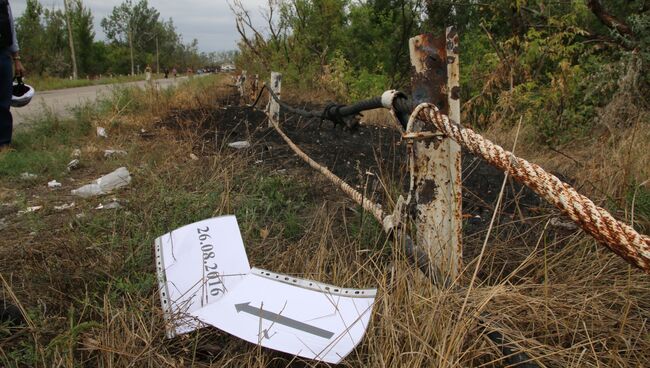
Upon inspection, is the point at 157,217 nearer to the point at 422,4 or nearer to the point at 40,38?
the point at 422,4

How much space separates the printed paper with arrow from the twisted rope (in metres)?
0.57

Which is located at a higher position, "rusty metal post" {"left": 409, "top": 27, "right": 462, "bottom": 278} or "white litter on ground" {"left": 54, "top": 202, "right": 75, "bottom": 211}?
"rusty metal post" {"left": 409, "top": 27, "right": 462, "bottom": 278}

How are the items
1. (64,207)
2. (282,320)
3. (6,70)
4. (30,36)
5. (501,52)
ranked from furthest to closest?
(30,36)
(501,52)
(6,70)
(64,207)
(282,320)

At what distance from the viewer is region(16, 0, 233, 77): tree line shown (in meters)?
29.8

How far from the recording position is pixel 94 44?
157 feet

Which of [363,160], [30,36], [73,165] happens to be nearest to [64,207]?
[73,165]

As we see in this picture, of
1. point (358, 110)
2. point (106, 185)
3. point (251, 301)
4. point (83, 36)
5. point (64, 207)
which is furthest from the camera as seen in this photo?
point (83, 36)

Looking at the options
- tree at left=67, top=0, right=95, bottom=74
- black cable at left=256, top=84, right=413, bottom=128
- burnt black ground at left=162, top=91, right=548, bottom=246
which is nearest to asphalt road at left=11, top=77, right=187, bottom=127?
burnt black ground at left=162, top=91, right=548, bottom=246

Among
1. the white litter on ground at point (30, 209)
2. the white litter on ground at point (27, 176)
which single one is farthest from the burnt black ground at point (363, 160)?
the white litter on ground at point (27, 176)

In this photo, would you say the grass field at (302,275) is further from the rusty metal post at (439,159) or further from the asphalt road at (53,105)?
the asphalt road at (53,105)

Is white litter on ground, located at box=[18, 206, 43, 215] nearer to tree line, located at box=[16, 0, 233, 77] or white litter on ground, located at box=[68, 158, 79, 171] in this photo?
white litter on ground, located at box=[68, 158, 79, 171]

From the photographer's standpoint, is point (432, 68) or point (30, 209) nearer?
point (432, 68)

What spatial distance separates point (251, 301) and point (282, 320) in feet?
0.50

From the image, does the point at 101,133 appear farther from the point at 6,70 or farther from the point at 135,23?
the point at 135,23
